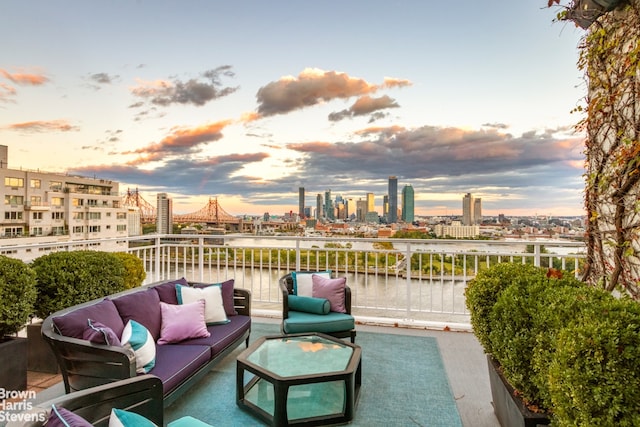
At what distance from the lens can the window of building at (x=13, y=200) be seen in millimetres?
8344

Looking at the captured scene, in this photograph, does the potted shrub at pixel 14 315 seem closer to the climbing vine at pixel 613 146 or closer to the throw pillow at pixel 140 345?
the throw pillow at pixel 140 345

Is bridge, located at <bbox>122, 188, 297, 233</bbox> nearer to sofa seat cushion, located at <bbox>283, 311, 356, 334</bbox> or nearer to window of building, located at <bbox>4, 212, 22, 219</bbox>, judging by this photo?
sofa seat cushion, located at <bbox>283, 311, 356, 334</bbox>

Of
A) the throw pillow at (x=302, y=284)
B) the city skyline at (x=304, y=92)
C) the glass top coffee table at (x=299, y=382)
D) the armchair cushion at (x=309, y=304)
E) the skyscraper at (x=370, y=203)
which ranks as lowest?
the glass top coffee table at (x=299, y=382)

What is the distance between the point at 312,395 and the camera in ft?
8.45

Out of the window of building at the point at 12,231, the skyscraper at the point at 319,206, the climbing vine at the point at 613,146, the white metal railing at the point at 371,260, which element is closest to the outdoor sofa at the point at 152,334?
the white metal railing at the point at 371,260

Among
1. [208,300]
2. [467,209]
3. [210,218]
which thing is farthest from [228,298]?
[467,209]

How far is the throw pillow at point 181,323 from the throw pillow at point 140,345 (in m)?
0.50

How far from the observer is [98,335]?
208 cm

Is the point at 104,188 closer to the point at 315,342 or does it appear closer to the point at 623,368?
the point at 315,342

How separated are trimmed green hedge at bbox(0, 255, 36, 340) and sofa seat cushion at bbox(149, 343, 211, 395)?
4.03 feet

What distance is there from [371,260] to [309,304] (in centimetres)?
189

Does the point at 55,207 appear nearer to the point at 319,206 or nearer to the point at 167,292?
the point at 319,206

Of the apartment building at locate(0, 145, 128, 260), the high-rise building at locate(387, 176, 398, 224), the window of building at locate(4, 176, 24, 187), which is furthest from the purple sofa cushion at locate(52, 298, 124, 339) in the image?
the window of building at locate(4, 176, 24, 187)

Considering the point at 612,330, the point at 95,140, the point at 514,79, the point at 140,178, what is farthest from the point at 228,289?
the point at 140,178
